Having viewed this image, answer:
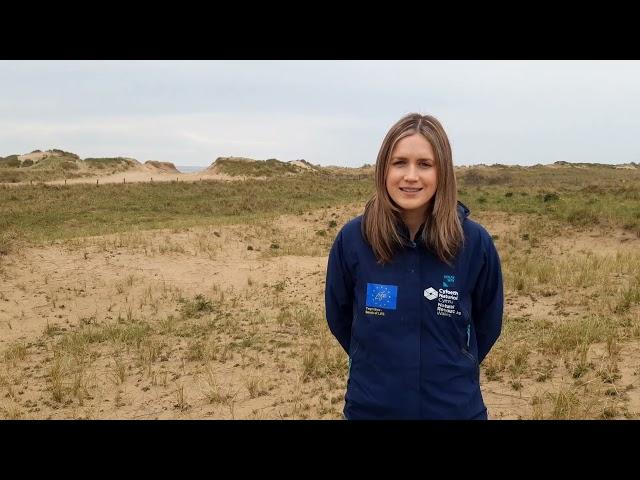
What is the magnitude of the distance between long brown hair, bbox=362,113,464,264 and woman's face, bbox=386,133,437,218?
0.08 ft

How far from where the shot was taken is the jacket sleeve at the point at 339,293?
2.15m

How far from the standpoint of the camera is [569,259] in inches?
420

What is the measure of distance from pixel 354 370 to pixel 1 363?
5896mm

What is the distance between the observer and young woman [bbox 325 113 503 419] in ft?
6.19

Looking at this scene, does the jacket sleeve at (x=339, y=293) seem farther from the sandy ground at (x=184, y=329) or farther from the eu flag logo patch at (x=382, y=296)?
the sandy ground at (x=184, y=329)

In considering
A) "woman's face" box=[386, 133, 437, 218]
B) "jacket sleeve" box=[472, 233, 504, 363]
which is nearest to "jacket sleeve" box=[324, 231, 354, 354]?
"woman's face" box=[386, 133, 437, 218]

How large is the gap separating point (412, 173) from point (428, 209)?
19 centimetres

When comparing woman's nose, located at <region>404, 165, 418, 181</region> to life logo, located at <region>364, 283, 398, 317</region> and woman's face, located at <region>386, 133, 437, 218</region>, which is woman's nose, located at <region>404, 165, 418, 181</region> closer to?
woman's face, located at <region>386, 133, 437, 218</region>

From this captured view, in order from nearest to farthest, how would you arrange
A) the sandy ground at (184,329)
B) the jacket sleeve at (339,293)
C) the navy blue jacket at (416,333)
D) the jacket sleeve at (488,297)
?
the navy blue jacket at (416,333) < the jacket sleeve at (488,297) < the jacket sleeve at (339,293) < the sandy ground at (184,329)

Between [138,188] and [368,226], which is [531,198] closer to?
[368,226]

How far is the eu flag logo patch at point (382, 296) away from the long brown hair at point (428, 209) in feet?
0.33

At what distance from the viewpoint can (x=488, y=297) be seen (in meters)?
2.15

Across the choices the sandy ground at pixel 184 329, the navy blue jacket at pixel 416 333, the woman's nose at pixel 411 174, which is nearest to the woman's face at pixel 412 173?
the woman's nose at pixel 411 174

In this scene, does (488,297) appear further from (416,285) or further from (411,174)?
(411,174)
